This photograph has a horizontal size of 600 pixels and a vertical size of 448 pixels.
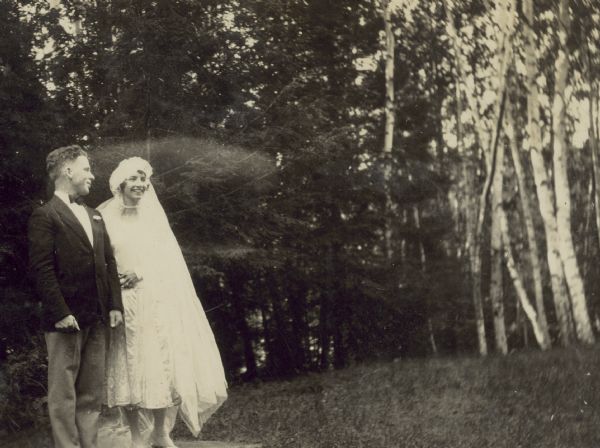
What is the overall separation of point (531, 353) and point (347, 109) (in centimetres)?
182

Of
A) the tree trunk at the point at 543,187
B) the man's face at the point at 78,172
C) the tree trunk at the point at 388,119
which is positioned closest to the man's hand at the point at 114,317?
the man's face at the point at 78,172

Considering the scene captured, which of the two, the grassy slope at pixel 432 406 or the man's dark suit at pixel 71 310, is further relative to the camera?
the grassy slope at pixel 432 406

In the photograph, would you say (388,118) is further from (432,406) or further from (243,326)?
(432,406)

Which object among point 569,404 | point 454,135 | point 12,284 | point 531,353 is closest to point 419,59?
point 454,135

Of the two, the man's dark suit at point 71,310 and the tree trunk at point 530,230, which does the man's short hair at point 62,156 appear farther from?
the tree trunk at point 530,230

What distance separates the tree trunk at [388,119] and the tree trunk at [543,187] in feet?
2.64

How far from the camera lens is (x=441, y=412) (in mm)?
3898

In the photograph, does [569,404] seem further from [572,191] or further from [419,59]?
[419,59]

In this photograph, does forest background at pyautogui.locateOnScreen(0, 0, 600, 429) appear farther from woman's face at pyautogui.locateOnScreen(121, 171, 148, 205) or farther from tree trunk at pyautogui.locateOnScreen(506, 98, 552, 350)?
woman's face at pyautogui.locateOnScreen(121, 171, 148, 205)

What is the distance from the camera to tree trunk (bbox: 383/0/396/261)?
4.48 m

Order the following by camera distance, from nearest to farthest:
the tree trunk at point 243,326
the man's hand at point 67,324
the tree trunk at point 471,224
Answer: the man's hand at point 67,324
the tree trunk at point 471,224
the tree trunk at point 243,326

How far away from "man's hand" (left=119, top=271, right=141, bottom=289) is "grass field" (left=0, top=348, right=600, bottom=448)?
1.21 meters

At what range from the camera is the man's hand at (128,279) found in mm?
3582

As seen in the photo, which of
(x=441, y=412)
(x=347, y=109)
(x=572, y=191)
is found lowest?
(x=441, y=412)
